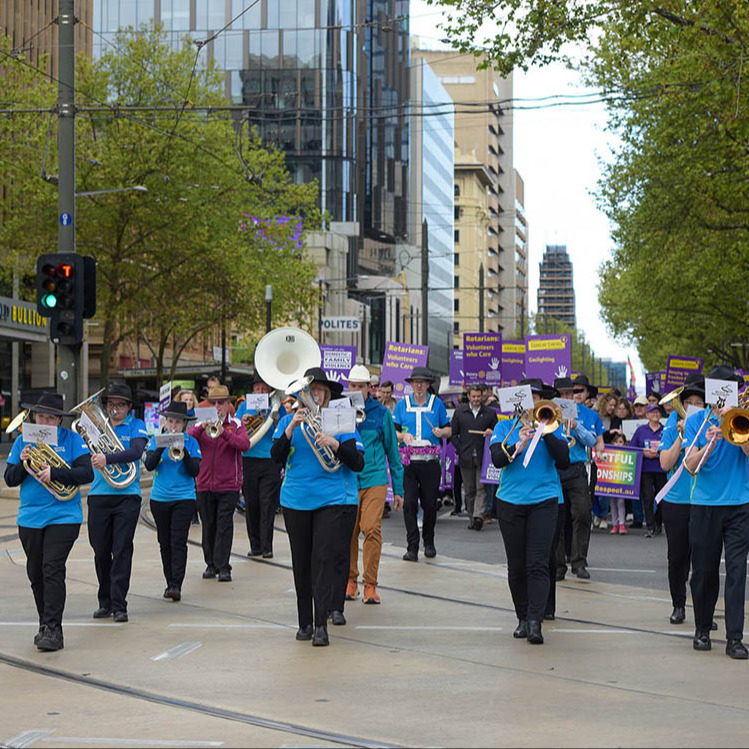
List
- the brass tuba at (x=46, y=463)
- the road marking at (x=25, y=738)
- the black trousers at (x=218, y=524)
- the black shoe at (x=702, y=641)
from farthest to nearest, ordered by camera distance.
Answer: the black trousers at (x=218, y=524)
the brass tuba at (x=46, y=463)
the black shoe at (x=702, y=641)
the road marking at (x=25, y=738)

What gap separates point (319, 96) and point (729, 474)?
86371mm

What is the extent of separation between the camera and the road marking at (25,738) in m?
6.45

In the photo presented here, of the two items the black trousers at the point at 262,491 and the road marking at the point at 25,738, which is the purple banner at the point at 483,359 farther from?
the road marking at the point at 25,738

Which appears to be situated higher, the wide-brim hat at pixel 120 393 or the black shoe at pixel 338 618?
the wide-brim hat at pixel 120 393

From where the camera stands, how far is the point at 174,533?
11.4 metres

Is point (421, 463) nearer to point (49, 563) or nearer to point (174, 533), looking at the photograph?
point (174, 533)

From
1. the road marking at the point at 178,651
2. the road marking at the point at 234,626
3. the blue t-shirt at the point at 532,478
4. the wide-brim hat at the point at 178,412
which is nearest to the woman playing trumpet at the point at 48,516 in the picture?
the road marking at the point at 178,651

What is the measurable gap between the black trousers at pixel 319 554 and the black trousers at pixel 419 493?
15.7 ft

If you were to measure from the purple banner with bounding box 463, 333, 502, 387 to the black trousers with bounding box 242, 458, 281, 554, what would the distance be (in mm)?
11930

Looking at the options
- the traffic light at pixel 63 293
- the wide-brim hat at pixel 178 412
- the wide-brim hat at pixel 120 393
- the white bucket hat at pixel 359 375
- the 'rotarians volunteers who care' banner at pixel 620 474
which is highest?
the traffic light at pixel 63 293

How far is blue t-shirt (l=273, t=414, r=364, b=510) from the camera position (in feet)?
30.3

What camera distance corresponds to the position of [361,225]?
340 ft

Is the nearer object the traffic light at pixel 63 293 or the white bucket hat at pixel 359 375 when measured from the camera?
the white bucket hat at pixel 359 375

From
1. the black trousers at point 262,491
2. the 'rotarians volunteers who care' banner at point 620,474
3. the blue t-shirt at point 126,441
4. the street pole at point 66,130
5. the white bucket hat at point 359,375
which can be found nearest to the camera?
the blue t-shirt at point 126,441
